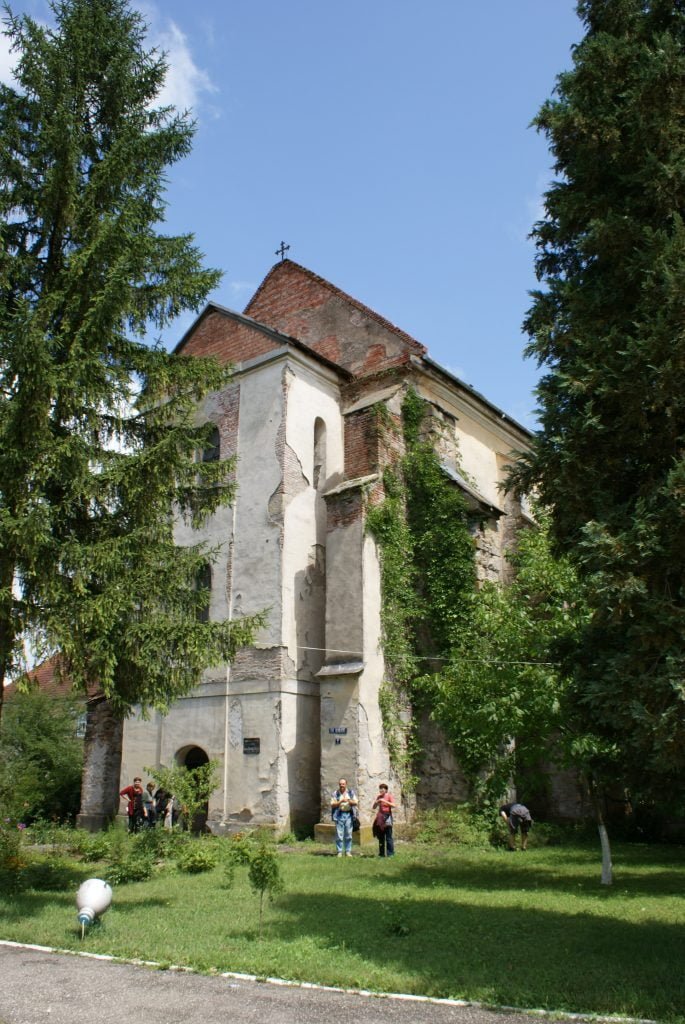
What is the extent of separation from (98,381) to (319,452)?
9.39 meters

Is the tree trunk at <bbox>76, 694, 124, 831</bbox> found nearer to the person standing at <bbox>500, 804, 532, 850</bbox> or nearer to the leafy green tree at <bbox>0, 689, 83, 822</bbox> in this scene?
the leafy green tree at <bbox>0, 689, 83, 822</bbox>

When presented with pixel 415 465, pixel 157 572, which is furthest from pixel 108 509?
pixel 415 465

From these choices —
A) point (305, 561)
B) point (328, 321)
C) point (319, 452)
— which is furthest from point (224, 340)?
point (305, 561)

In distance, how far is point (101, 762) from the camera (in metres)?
20.3

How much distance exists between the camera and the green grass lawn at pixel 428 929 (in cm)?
633

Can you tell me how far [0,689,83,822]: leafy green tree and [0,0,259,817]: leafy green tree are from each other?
1248 centimetres

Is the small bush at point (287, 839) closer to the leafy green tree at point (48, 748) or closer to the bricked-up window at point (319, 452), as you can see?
the bricked-up window at point (319, 452)

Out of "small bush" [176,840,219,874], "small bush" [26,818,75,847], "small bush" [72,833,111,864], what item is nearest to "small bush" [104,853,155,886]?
"small bush" [176,840,219,874]

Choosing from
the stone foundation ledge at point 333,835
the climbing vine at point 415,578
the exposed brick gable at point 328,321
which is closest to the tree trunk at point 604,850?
the stone foundation ledge at point 333,835

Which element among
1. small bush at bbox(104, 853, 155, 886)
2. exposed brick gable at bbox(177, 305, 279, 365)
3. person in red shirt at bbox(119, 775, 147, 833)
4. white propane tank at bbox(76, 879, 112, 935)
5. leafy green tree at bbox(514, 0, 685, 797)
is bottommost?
small bush at bbox(104, 853, 155, 886)

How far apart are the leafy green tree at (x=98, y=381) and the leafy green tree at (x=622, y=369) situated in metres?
5.00

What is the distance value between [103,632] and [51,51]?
27.0ft

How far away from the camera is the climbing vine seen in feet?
57.3

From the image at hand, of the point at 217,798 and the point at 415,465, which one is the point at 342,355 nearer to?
the point at 415,465
